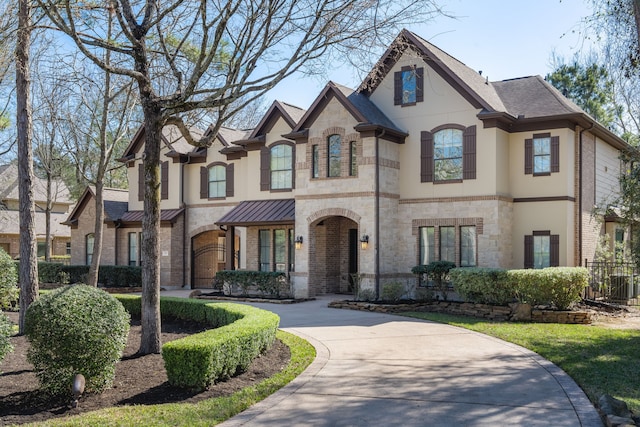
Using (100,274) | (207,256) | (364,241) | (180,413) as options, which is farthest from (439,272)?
(100,274)

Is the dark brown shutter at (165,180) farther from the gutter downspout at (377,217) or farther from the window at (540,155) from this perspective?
the window at (540,155)

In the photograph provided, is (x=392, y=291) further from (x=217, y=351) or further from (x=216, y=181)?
(x=216, y=181)

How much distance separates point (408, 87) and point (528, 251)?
6.84 m

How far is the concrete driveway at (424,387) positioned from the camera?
7.25 meters

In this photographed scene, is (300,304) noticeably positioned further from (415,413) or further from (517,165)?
(415,413)

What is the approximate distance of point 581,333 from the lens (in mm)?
13672

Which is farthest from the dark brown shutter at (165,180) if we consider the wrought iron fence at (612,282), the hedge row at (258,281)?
the wrought iron fence at (612,282)

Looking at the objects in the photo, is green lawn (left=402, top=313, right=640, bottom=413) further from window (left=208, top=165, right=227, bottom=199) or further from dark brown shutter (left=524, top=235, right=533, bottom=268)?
window (left=208, top=165, right=227, bottom=199)

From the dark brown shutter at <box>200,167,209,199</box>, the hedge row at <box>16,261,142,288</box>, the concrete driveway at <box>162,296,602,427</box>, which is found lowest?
the concrete driveway at <box>162,296,602,427</box>

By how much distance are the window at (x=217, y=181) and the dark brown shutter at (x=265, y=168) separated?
268 cm

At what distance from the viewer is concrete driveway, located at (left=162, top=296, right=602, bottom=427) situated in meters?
7.25

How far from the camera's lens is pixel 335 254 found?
76.2 ft

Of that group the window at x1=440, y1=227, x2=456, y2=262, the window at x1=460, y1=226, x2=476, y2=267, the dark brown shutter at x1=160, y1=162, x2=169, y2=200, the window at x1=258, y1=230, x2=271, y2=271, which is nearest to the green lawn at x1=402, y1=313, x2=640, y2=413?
the window at x1=460, y1=226, x2=476, y2=267

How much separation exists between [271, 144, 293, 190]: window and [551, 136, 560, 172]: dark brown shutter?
963 centimetres
